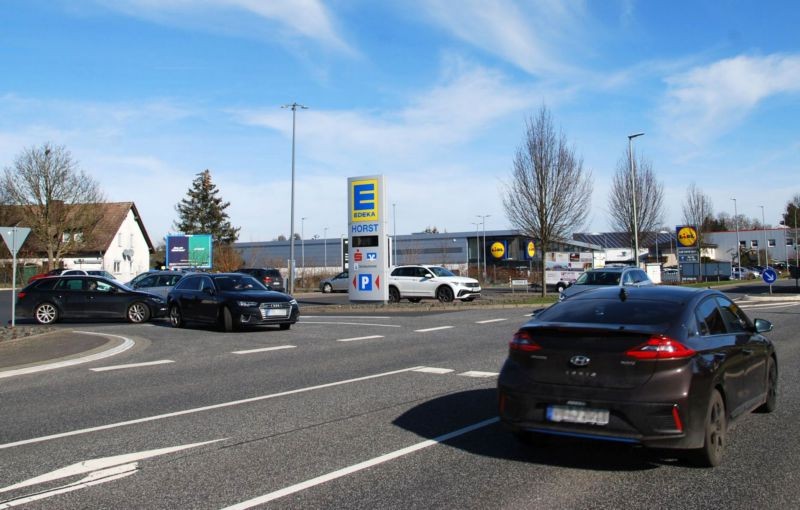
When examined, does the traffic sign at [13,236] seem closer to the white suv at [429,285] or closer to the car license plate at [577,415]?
the white suv at [429,285]

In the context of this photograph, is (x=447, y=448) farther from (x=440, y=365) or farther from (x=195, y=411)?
(x=440, y=365)

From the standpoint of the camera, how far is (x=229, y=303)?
17547 mm

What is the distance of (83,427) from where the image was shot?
23.4 feet

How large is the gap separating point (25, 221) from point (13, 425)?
47081mm

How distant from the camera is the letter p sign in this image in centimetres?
2798

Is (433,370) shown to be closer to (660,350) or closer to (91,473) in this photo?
(660,350)

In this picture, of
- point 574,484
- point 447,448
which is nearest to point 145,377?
point 447,448

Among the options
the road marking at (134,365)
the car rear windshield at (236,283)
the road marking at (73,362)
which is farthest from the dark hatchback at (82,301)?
the road marking at (134,365)

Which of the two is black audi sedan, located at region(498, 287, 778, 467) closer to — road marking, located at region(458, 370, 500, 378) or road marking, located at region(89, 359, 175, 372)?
road marking, located at region(458, 370, 500, 378)

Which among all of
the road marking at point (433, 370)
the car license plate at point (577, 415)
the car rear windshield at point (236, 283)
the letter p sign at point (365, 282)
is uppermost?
the car rear windshield at point (236, 283)

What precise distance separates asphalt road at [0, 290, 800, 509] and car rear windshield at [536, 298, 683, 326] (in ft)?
3.75

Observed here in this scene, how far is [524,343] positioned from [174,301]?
1553cm

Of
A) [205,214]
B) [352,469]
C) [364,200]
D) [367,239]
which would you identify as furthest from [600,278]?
[205,214]

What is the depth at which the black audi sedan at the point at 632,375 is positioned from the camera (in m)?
5.04
